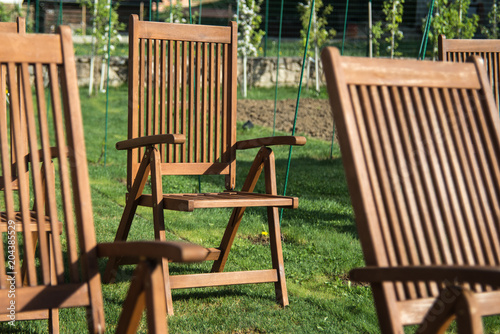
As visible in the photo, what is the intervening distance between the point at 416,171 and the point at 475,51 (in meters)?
2.10

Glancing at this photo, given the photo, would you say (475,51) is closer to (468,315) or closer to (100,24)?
(468,315)

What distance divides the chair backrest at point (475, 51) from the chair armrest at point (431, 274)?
2193 mm

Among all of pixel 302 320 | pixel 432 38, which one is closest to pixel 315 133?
pixel 432 38

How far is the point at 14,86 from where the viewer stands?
1655mm

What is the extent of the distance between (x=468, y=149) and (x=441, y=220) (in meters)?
0.24

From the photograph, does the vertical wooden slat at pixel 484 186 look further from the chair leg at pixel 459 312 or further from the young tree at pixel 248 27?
the young tree at pixel 248 27

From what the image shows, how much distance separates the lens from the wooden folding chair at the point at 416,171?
4.74 ft

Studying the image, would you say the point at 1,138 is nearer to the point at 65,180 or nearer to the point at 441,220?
the point at 65,180

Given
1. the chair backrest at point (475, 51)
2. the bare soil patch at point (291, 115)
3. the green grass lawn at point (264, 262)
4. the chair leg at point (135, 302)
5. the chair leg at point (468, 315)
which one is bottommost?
the bare soil patch at point (291, 115)

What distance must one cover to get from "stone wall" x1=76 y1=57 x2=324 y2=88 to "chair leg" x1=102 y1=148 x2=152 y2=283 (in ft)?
28.2

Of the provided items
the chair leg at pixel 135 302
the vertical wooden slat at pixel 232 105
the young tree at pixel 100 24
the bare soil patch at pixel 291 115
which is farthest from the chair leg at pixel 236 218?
the young tree at pixel 100 24

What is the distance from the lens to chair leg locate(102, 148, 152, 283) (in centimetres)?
270

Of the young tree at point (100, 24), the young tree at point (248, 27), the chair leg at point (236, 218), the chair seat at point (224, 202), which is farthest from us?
the young tree at point (248, 27)

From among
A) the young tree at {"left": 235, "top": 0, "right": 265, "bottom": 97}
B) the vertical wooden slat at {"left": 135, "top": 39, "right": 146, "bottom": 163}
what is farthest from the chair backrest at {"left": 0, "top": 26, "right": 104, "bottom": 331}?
the young tree at {"left": 235, "top": 0, "right": 265, "bottom": 97}
